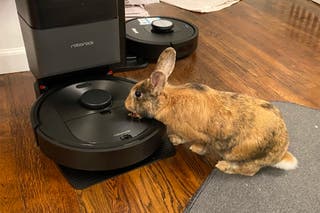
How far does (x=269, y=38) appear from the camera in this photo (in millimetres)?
2227

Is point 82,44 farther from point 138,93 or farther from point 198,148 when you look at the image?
point 198,148

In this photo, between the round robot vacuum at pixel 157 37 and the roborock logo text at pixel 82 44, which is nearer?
the roborock logo text at pixel 82 44

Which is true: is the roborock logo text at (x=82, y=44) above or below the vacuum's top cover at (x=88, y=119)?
above

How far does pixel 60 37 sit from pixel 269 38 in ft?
4.81

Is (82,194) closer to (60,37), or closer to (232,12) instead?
(60,37)

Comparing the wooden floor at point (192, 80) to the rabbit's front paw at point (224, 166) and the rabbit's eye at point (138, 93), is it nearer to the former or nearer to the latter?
the rabbit's front paw at point (224, 166)

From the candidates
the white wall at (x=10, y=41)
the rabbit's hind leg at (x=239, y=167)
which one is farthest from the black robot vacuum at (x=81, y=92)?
the white wall at (x=10, y=41)

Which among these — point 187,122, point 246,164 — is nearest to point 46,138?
point 187,122

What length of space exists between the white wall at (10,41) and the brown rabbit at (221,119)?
77cm

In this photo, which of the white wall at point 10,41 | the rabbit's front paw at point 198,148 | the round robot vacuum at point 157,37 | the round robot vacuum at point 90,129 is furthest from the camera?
the round robot vacuum at point 157,37

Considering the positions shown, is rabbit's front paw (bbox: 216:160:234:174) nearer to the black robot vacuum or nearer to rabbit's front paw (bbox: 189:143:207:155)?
rabbit's front paw (bbox: 189:143:207:155)

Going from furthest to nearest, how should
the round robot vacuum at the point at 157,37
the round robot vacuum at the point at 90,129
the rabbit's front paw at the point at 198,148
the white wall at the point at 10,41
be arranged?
1. the round robot vacuum at the point at 157,37
2. the white wall at the point at 10,41
3. the rabbit's front paw at the point at 198,148
4. the round robot vacuum at the point at 90,129

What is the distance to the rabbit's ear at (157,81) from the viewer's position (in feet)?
3.63

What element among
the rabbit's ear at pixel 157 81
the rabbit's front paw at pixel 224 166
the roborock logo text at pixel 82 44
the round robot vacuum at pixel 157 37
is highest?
the roborock logo text at pixel 82 44
